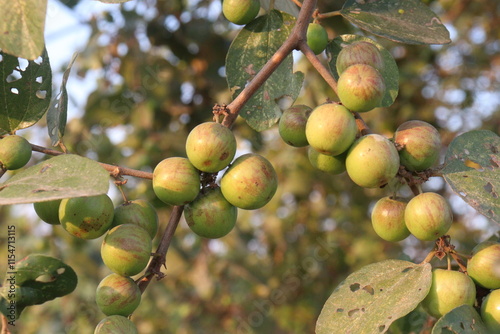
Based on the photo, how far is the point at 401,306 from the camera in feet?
3.32

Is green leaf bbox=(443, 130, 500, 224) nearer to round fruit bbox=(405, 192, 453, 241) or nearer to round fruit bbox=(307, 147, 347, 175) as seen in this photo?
round fruit bbox=(405, 192, 453, 241)

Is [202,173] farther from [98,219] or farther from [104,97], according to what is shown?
[104,97]

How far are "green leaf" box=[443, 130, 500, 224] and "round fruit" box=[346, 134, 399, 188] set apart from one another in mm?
146

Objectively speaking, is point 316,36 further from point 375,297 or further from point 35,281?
point 35,281

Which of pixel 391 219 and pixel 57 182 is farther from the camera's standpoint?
pixel 391 219

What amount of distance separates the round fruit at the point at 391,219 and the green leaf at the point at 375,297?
0.21 feet

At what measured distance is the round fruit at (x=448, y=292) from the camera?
104 centimetres

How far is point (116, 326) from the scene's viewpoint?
3.37 feet

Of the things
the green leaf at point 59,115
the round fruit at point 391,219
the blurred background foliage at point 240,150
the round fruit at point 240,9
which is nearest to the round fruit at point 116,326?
the green leaf at point 59,115

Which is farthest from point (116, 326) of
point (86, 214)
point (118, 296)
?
point (86, 214)

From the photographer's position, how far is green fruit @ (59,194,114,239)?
1.09 metres

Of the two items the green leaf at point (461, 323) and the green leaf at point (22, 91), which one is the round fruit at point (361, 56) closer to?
the green leaf at point (461, 323)

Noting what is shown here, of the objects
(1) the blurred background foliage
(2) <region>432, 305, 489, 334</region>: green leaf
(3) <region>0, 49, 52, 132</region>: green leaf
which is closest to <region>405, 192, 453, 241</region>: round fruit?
(2) <region>432, 305, 489, 334</region>: green leaf

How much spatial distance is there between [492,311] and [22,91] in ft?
3.66
